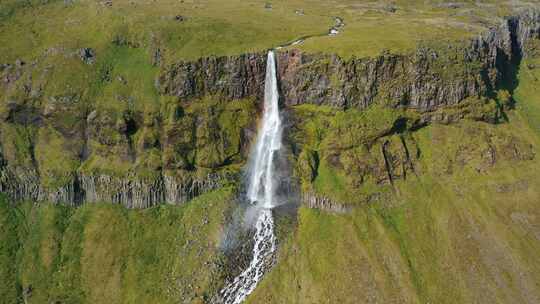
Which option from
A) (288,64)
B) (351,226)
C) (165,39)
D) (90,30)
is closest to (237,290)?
(351,226)

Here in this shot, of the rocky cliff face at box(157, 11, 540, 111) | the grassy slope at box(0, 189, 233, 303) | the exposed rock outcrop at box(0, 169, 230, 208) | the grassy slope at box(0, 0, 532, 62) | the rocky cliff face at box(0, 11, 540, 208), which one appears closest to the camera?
the grassy slope at box(0, 189, 233, 303)

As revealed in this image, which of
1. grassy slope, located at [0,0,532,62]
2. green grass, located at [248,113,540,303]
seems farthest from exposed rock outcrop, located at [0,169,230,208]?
grassy slope, located at [0,0,532,62]

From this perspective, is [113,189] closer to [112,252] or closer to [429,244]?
[112,252]

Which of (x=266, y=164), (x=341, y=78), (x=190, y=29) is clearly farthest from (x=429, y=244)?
(x=190, y=29)

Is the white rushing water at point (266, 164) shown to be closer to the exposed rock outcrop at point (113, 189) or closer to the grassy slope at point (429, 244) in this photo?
the grassy slope at point (429, 244)

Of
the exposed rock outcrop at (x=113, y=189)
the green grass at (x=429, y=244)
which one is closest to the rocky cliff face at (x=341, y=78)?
the green grass at (x=429, y=244)

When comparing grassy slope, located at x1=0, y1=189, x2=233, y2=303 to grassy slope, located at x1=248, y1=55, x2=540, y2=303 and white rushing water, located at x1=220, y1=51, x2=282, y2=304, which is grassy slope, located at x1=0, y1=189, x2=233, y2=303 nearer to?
white rushing water, located at x1=220, y1=51, x2=282, y2=304

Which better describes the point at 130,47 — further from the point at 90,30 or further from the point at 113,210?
the point at 113,210

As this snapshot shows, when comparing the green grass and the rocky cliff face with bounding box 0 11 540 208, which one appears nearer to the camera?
the green grass
